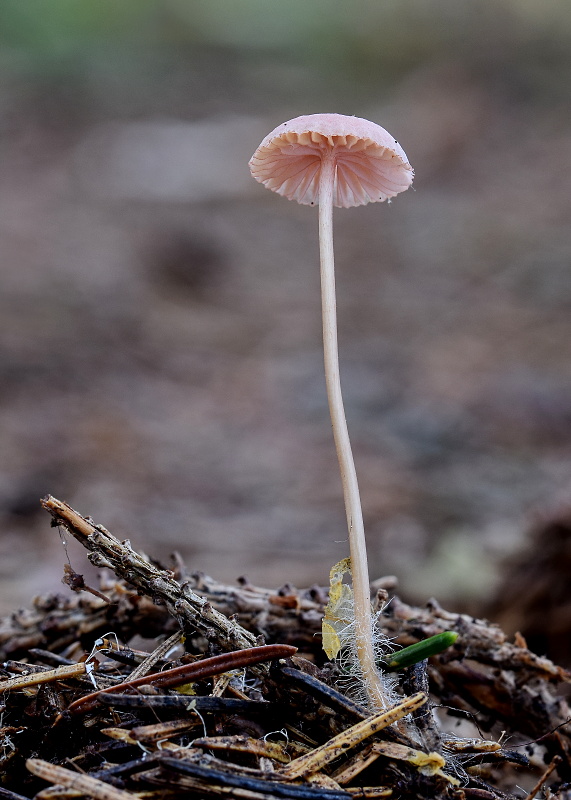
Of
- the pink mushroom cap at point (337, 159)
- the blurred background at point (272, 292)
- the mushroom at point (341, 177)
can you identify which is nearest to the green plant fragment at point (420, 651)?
the mushroom at point (341, 177)

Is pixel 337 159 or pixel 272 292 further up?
pixel 272 292

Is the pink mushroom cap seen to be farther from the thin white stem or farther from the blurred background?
the blurred background

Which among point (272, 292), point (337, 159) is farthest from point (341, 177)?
point (272, 292)

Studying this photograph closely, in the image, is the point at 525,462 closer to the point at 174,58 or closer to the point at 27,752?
the point at 27,752

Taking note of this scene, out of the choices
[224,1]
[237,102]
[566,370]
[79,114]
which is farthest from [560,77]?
[79,114]

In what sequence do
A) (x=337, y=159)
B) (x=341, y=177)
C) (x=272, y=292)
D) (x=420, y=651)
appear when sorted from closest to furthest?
(x=420, y=651), (x=337, y=159), (x=341, y=177), (x=272, y=292)

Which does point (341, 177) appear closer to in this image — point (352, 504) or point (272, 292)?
point (352, 504)

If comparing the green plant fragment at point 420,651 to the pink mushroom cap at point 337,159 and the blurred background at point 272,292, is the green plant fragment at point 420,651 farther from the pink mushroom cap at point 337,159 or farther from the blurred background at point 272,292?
the blurred background at point 272,292

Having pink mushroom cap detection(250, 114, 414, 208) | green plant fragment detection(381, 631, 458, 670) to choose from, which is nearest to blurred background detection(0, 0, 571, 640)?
green plant fragment detection(381, 631, 458, 670)
